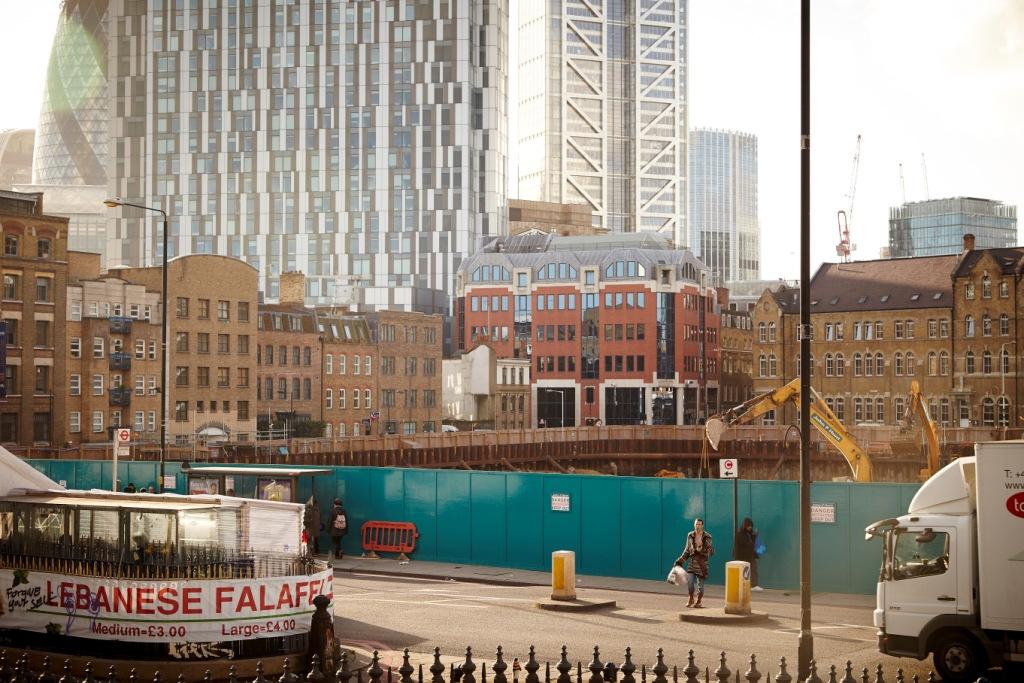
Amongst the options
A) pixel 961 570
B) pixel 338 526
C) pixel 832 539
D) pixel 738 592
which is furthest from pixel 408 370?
pixel 961 570

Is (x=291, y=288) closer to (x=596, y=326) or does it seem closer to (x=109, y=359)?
(x=109, y=359)

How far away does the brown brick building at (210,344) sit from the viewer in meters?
102

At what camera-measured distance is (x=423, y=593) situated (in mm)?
32562

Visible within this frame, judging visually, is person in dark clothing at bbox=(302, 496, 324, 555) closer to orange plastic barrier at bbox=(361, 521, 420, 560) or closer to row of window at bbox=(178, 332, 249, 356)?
orange plastic barrier at bbox=(361, 521, 420, 560)

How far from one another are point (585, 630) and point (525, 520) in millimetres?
12489

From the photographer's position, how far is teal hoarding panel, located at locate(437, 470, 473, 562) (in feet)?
131

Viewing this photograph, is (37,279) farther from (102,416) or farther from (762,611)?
(762,611)

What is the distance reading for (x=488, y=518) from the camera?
130ft

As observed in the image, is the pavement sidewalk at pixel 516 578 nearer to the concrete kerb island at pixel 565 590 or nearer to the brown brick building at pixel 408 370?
the concrete kerb island at pixel 565 590

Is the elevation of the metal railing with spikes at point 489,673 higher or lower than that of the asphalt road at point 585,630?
higher

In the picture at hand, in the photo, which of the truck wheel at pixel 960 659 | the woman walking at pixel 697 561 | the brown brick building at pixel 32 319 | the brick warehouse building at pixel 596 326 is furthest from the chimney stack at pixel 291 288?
the truck wheel at pixel 960 659

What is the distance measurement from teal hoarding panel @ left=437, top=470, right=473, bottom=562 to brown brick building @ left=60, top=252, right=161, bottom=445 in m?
57.1

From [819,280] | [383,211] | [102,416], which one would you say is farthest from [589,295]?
[102,416]

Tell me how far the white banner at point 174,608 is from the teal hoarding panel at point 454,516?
17.2 meters
